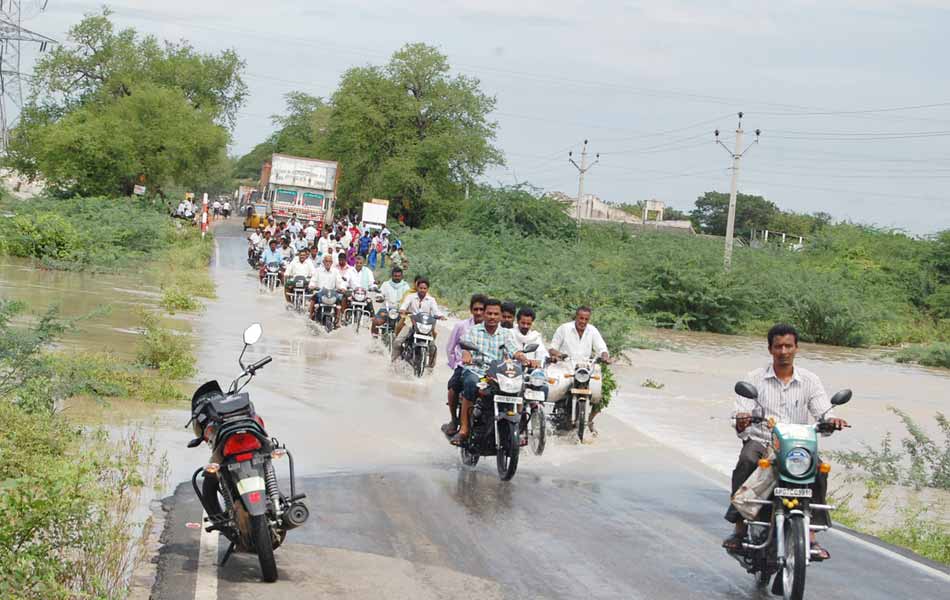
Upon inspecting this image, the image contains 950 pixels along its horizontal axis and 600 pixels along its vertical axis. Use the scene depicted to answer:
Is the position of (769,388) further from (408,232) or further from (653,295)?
(408,232)

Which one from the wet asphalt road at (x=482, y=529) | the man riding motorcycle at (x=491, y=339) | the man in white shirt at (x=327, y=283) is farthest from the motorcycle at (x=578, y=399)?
the man in white shirt at (x=327, y=283)

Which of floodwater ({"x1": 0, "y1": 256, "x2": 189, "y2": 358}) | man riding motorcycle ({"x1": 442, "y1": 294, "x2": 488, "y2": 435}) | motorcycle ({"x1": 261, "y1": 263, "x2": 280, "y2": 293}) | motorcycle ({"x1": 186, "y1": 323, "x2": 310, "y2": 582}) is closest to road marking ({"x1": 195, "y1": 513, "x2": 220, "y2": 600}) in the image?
motorcycle ({"x1": 186, "y1": 323, "x2": 310, "y2": 582})

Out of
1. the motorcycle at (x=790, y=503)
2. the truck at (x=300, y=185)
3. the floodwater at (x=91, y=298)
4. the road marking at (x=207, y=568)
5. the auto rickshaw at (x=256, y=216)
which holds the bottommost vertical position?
the road marking at (x=207, y=568)

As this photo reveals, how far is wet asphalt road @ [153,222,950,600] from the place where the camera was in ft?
24.4

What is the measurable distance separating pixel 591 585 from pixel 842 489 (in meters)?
6.89

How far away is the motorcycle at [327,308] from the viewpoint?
83.4ft

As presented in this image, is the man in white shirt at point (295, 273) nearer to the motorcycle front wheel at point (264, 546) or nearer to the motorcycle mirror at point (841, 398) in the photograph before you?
the motorcycle front wheel at point (264, 546)

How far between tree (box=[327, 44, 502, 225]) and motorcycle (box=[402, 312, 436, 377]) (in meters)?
65.6

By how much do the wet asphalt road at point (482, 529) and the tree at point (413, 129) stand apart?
70333 millimetres

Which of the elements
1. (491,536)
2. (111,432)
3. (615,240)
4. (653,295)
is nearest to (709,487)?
(491,536)

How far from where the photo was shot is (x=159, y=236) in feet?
165

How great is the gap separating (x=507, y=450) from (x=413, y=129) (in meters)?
77.6

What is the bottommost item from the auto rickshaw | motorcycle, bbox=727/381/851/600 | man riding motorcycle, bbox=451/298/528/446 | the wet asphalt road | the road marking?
the road marking

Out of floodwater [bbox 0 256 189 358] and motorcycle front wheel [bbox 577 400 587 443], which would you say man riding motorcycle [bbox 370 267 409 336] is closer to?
floodwater [bbox 0 256 189 358]
